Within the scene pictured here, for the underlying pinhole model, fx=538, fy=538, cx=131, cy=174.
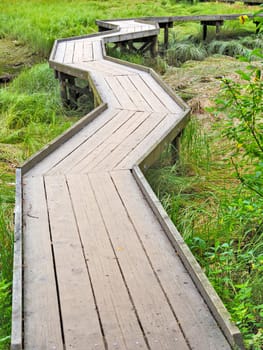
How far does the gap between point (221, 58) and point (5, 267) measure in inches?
332

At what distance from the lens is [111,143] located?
4863mm

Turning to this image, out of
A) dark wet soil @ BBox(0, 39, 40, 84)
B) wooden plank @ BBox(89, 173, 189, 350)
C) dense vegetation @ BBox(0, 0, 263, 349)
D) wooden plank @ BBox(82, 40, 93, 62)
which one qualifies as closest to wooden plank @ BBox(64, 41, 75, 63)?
wooden plank @ BBox(82, 40, 93, 62)

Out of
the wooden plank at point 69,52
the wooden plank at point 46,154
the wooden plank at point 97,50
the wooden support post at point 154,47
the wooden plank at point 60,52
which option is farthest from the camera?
the wooden support post at point 154,47

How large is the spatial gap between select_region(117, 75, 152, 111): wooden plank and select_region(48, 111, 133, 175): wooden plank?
0.29m

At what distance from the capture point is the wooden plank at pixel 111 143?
4383mm

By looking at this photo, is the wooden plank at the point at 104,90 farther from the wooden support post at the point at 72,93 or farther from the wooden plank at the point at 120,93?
the wooden support post at the point at 72,93

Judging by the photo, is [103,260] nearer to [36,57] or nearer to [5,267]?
[5,267]

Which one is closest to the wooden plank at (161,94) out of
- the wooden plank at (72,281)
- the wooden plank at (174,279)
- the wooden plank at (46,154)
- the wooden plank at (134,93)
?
the wooden plank at (134,93)

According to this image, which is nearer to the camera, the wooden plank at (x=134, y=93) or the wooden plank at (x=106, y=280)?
the wooden plank at (x=106, y=280)

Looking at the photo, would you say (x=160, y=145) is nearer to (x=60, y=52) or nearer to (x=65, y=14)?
(x=60, y=52)

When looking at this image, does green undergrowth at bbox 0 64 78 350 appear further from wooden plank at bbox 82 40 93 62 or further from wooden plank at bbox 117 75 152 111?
wooden plank at bbox 117 75 152 111

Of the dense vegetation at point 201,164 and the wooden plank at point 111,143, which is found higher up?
the wooden plank at point 111,143

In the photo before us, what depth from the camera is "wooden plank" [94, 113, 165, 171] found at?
4414 millimetres

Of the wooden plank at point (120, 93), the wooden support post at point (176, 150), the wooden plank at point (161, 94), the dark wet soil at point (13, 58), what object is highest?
the wooden plank at point (120, 93)
